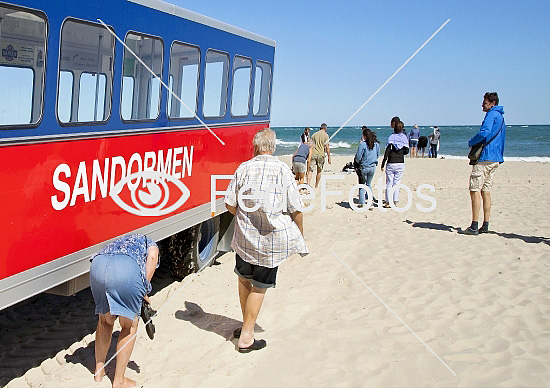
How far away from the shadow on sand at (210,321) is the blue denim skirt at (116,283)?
138 cm

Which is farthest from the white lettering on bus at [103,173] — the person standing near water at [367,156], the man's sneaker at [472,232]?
the person standing near water at [367,156]

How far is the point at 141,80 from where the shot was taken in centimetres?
560

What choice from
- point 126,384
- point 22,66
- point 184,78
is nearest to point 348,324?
point 126,384

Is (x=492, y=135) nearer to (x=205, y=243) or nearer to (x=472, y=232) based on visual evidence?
(x=472, y=232)

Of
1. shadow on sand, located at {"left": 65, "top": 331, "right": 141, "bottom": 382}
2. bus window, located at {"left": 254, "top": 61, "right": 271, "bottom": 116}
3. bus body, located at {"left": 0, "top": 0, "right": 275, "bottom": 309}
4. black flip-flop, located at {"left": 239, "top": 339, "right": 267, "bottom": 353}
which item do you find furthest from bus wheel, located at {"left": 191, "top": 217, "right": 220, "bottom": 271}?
black flip-flop, located at {"left": 239, "top": 339, "right": 267, "bottom": 353}

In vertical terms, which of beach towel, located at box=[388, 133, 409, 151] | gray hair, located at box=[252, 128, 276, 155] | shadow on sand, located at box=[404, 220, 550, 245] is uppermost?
beach towel, located at box=[388, 133, 409, 151]

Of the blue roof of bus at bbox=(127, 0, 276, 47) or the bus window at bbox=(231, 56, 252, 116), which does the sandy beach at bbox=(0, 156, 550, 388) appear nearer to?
the bus window at bbox=(231, 56, 252, 116)

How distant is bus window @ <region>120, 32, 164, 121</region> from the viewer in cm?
526

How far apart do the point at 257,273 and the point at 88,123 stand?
1.78m

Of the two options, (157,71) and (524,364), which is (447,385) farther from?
(157,71)

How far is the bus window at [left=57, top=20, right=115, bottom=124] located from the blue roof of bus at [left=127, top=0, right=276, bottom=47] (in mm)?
584

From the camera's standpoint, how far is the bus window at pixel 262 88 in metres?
8.62

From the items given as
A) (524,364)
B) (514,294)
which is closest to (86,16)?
(524,364)

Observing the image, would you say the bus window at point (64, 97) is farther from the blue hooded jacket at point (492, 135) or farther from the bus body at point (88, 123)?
the blue hooded jacket at point (492, 135)
